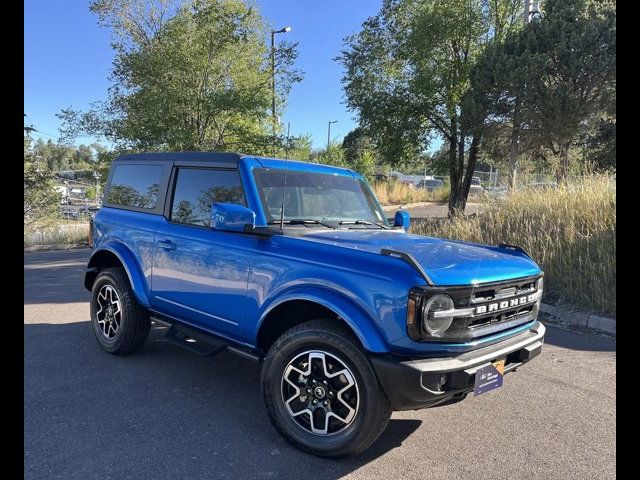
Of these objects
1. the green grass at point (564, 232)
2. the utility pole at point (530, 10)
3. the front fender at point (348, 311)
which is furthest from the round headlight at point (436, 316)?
the utility pole at point (530, 10)

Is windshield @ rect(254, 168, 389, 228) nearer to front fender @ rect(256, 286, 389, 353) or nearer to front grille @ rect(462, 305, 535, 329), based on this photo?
front fender @ rect(256, 286, 389, 353)

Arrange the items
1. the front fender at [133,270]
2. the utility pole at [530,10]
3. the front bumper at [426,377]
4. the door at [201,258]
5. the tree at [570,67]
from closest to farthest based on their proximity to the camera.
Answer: the front bumper at [426,377] < the door at [201,258] < the front fender at [133,270] < the tree at [570,67] < the utility pole at [530,10]

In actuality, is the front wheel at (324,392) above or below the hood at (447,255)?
below

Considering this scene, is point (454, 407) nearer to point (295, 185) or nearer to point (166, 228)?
point (295, 185)

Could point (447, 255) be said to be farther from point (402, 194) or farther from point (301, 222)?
point (402, 194)

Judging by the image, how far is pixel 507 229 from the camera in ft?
27.9

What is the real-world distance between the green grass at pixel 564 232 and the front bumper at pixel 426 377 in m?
4.62

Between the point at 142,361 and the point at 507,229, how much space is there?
651 cm

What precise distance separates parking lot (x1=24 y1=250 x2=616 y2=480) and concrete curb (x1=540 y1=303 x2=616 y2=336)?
1189 millimetres

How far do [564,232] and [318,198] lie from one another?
5527 millimetres

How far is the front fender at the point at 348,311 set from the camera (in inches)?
109

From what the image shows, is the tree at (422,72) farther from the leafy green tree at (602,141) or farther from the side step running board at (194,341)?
the side step running board at (194,341)

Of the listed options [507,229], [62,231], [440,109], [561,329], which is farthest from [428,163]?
[62,231]

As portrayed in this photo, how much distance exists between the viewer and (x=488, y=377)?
9.40 feet
